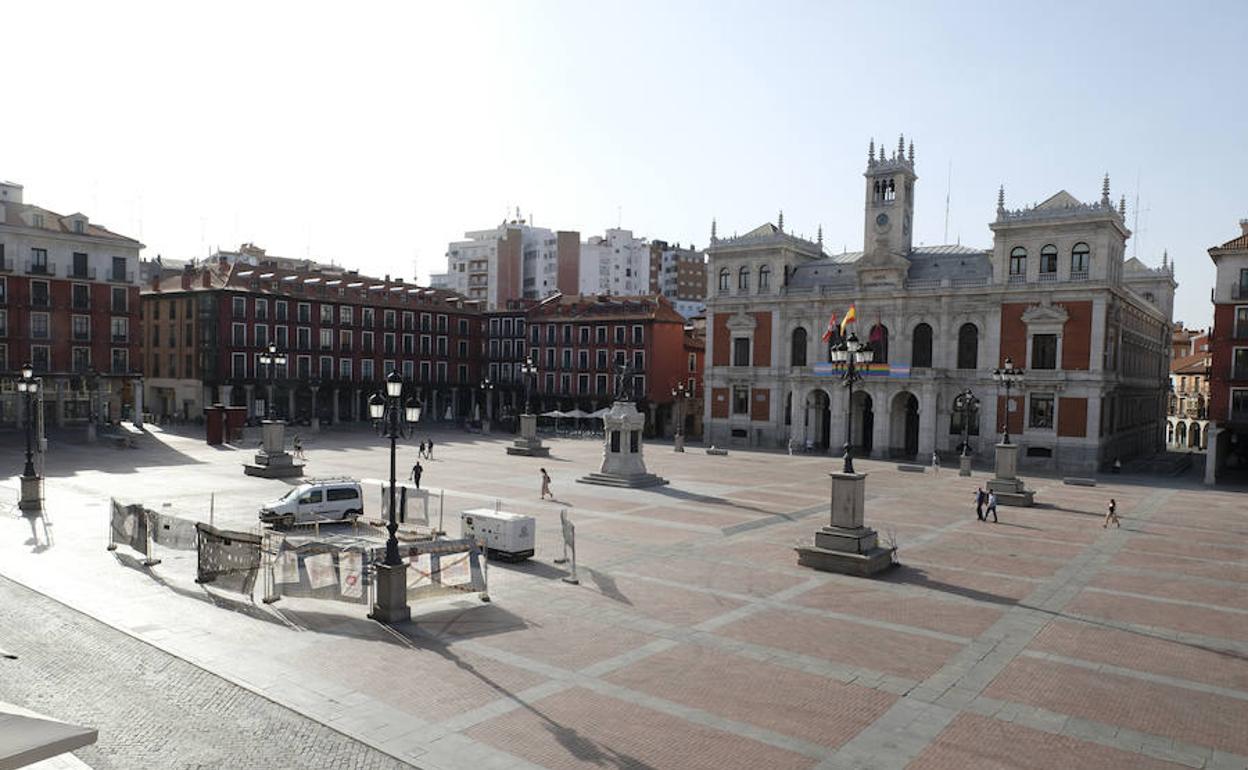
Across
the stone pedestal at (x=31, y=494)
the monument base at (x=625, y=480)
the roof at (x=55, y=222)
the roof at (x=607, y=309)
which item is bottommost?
the monument base at (x=625, y=480)

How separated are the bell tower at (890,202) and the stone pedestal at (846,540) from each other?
45.6 metres

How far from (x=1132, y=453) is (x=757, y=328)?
31.2 m

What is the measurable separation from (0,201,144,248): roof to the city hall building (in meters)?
48.4

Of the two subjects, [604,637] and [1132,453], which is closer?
[604,637]

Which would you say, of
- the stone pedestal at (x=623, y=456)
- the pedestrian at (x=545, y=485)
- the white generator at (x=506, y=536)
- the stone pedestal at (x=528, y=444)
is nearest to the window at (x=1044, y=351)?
the stone pedestal at (x=623, y=456)

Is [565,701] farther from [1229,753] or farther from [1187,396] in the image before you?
[1187,396]

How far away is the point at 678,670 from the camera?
1548cm

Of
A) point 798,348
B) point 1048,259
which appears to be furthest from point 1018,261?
point 798,348

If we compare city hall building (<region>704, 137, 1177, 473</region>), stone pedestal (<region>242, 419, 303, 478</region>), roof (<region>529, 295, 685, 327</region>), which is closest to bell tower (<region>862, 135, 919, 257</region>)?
city hall building (<region>704, 137, 1177, 473</region>)

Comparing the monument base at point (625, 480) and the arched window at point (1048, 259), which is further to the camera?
the arched window at point (1048, 259)

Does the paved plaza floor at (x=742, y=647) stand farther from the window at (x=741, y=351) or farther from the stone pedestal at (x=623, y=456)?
the window at (x=741, y=351)

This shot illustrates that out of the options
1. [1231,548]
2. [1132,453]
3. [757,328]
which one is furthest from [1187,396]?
[1231,548]

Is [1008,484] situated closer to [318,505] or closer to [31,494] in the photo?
[318,505]

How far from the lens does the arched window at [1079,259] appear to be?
56750mm
